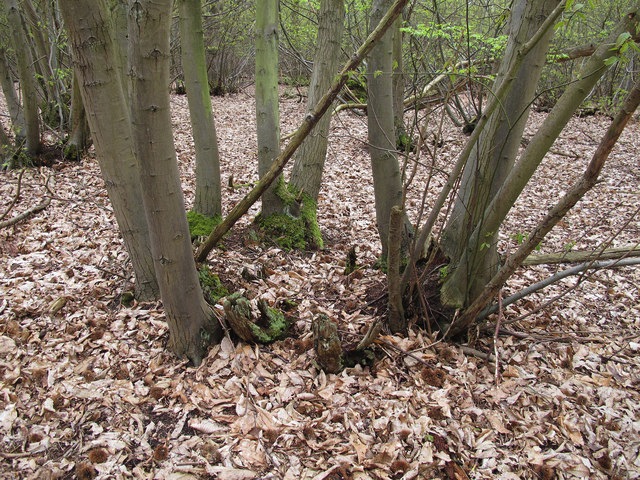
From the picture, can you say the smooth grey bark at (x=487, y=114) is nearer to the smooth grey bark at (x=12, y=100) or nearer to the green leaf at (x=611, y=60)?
the green leaf at (x=611, y=60)

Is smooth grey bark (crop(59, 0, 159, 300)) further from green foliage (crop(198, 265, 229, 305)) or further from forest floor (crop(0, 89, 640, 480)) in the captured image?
forest floor (crop(0, 89, 640, 480))

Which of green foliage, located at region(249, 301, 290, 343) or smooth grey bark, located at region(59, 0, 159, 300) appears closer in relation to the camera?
smooth grey bark, located at region(59, 0, 159, 300)

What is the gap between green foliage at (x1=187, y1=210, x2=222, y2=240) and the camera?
460 cm

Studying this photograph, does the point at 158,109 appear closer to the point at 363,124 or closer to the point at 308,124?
the point at 308,124

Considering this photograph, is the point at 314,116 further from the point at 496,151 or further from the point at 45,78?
the point at 45,78

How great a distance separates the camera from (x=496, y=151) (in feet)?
10.1

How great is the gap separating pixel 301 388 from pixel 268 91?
127 inches

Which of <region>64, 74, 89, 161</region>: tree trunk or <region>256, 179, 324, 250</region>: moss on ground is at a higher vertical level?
<region>64, 74, 89, 161</region>: tree trunk

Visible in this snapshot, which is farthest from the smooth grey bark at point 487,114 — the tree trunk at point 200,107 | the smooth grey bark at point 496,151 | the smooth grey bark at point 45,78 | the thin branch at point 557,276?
the smooth grey bark at point 45,78

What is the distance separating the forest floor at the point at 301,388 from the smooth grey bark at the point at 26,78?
301 centimetres

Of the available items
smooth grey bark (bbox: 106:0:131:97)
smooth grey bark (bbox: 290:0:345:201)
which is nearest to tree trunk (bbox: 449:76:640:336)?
smooth grey bark (bbox: 290:0:345:201)

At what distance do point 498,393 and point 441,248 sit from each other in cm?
125

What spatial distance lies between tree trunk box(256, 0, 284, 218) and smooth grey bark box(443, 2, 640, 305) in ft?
8.26

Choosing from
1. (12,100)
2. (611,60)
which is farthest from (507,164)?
(12,100)
